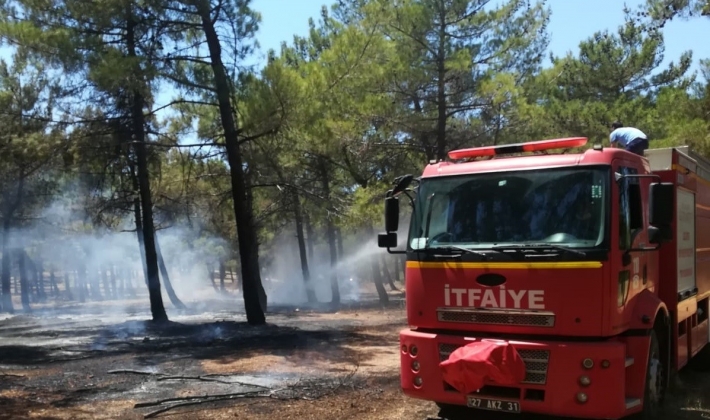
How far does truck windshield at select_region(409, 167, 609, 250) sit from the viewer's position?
525 centimetres

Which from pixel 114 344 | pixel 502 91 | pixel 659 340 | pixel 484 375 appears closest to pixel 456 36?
pixel 502 91

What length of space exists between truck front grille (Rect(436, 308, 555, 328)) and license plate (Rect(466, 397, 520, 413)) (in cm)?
64

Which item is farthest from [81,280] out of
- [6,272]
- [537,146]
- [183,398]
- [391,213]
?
[537,146]

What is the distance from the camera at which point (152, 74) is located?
561 inches

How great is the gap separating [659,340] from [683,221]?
146cm

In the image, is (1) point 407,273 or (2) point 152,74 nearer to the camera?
(1) point 407,273

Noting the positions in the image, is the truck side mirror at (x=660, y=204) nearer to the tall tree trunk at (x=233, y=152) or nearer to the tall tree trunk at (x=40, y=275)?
the tall tree trunk at (x=233, y=152)

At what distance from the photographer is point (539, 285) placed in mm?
5148

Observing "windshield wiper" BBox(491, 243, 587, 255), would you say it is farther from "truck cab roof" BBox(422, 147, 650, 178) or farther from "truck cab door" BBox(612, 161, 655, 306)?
"truck cab roof" BBox(422, 147, 650, 178)

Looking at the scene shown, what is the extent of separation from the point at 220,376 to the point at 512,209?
18.8 ft

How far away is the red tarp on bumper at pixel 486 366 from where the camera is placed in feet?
16.8

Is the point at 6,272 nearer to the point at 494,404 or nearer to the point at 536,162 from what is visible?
the point at 494,404

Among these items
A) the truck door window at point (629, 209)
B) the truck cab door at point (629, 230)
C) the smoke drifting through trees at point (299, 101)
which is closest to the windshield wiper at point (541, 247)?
the truck cab door at point (629, 230)

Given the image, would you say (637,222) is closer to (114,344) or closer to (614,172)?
(614,172)
